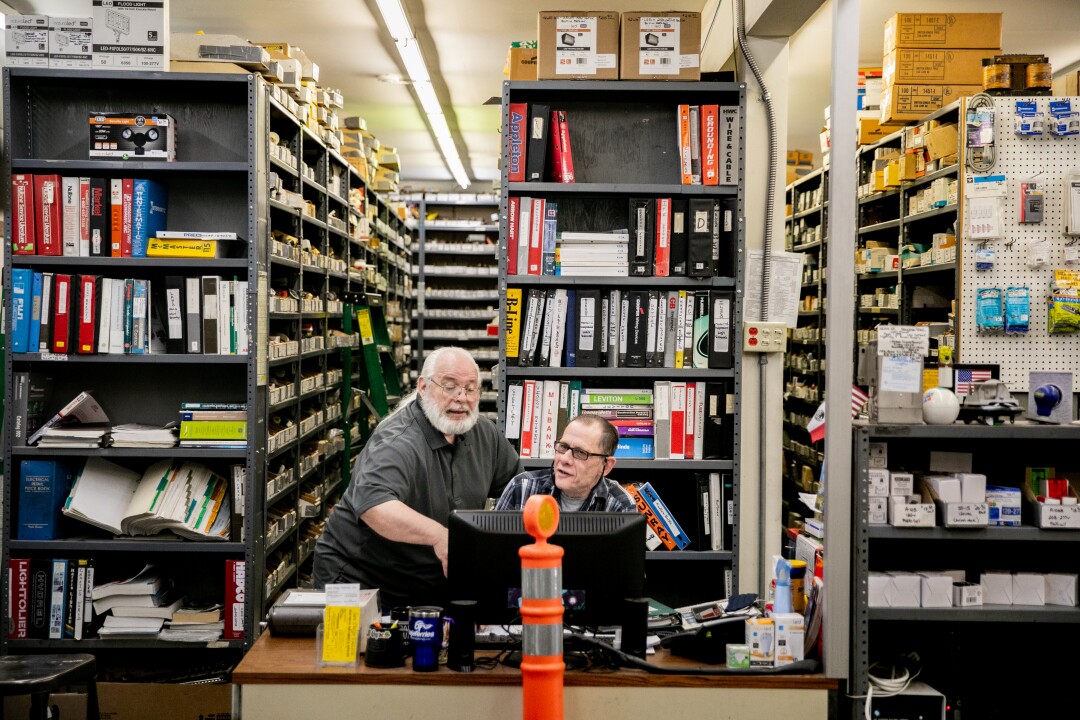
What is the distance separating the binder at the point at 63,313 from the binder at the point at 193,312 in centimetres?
50

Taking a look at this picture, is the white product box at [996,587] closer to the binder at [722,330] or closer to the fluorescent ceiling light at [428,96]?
the binder at [722,330]

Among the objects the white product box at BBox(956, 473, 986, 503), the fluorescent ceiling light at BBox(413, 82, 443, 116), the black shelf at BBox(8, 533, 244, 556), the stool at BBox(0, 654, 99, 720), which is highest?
the fluorescent ceiling light at BBox(413, 82, 443, 116)

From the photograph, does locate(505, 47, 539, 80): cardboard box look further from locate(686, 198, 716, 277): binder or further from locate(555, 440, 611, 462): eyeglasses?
locate(555, 440, 611, 462): eyeglasses

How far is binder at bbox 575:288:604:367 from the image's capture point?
13.6 feet

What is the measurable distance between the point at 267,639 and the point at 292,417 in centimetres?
339

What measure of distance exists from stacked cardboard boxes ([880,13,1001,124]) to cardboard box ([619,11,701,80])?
6.77ft

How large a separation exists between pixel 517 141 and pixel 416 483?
1652mm

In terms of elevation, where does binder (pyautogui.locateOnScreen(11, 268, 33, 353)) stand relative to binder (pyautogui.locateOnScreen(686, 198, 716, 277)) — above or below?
below

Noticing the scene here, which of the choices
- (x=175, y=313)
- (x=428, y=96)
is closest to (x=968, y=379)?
(x=175, y=313)

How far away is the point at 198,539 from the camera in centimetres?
437

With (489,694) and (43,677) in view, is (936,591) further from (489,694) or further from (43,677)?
(43,677)

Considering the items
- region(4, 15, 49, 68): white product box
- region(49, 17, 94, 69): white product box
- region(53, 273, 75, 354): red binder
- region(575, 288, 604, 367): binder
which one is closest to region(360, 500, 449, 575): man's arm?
region(575, 288, 604, 367): binder

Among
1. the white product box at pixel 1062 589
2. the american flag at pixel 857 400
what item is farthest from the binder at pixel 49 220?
the white product box at pixel 1062 589

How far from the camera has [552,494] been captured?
329 cm
